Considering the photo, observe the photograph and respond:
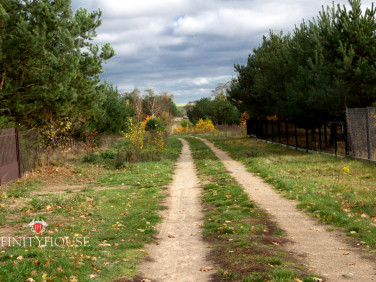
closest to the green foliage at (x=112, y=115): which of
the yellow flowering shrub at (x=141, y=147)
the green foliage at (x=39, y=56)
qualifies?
the yellow flowering shrub at (x=141, y=147)

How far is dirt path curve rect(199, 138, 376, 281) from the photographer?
5.75 meters

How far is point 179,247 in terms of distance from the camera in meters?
7.56

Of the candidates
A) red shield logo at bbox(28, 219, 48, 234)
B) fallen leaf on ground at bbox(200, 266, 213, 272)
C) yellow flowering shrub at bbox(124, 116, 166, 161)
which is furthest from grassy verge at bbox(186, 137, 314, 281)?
yellow flowering shrub at bbox(124, 116, 166, 161)

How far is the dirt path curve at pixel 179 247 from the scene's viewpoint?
6152 millimetres

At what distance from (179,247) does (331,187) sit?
682cm

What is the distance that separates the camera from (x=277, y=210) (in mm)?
10195

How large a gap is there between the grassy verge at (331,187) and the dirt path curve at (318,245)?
36cm

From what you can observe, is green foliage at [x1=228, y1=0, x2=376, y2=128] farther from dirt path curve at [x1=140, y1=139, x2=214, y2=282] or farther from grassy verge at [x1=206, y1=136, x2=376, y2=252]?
dirt path curve at [x1=140, y1=139, x2=214, y2=282]

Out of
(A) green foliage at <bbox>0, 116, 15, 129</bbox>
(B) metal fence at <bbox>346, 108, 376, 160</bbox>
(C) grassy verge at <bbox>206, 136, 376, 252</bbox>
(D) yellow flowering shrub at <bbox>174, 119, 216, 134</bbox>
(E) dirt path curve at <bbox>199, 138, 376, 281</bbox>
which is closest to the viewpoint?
(E) dirt path curve at <bbox>199, 138, 376, 281</bbox>

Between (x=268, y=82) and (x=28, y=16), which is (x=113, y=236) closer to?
(x=28, y=16)

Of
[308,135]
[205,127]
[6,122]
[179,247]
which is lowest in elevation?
[179,247]

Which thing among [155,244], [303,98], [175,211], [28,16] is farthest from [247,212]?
[303,98]

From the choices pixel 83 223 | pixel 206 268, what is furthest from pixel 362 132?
pixel 206 268

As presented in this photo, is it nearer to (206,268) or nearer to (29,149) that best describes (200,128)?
(29,149)
